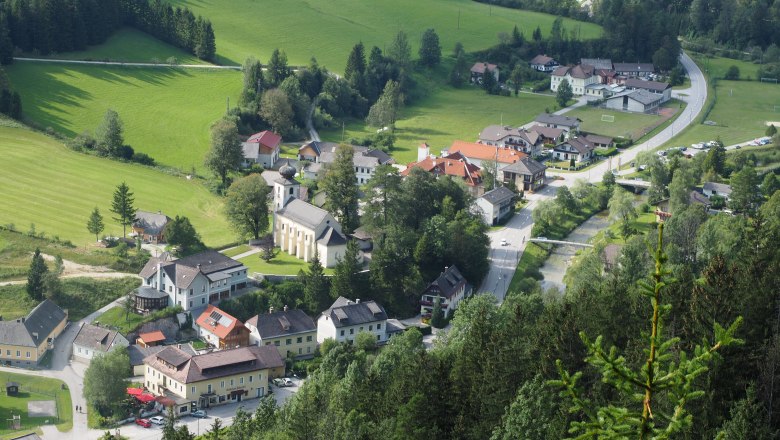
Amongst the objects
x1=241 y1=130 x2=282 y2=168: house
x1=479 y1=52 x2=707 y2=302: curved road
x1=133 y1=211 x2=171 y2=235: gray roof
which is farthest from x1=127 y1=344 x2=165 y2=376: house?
x1=241 y1=130 x2=282 y2=168: house

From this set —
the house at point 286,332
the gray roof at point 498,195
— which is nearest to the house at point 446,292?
the house at point 286,332

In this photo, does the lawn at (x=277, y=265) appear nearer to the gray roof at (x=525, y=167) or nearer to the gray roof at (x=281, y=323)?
the gray roof at (x=281, y=323)

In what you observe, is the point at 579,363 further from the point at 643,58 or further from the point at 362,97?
the point at 643,58

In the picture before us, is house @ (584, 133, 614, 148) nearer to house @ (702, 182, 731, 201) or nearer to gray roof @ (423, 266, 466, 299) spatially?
house @ (702, 182, 731, 201)

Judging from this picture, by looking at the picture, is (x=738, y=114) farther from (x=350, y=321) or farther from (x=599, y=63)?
(x=350, y=321)

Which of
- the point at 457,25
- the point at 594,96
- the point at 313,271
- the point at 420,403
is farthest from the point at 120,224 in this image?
the point at 457,25

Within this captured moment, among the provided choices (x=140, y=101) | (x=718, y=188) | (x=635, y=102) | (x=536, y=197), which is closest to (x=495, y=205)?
(x=536, y=197)
